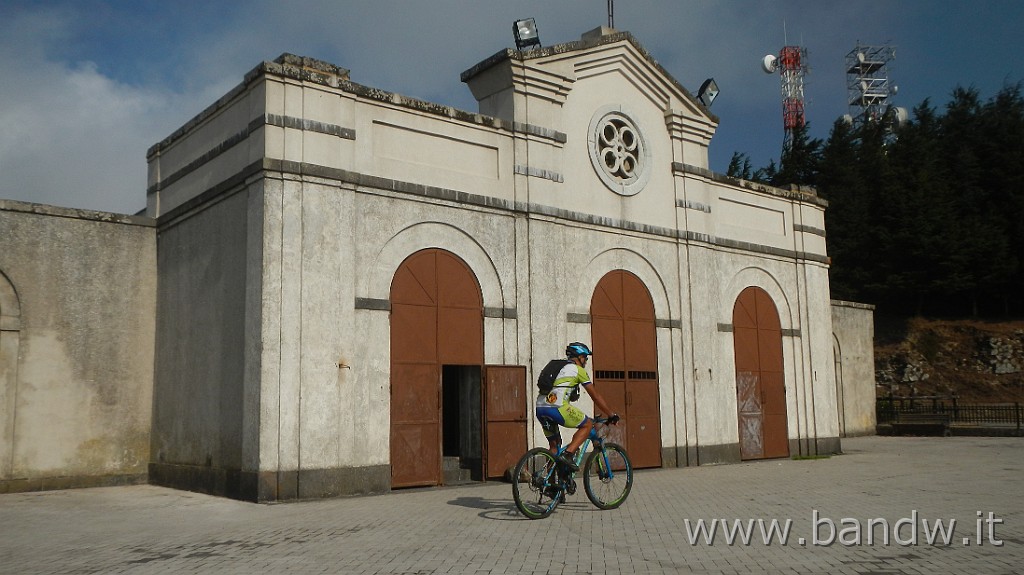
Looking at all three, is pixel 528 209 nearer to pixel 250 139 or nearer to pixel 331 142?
pixel 331 142

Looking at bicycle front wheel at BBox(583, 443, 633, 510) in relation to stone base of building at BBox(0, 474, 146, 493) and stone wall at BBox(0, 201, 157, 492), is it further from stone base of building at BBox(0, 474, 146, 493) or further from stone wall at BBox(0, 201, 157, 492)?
stone wall at BBox(0, 201, 157, 492)

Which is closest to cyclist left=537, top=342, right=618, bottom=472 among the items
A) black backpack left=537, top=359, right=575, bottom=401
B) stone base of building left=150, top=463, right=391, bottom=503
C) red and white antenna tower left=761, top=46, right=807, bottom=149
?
black backpack left=537, top=359, right=575, bottom=401

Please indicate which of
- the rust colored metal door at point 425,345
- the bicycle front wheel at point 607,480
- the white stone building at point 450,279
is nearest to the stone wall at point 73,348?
the white stone building at point 450,279

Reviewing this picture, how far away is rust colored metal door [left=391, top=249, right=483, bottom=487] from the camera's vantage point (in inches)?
562

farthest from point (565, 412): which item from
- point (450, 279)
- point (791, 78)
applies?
point (791, 78)

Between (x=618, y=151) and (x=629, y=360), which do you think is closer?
(x=629, y=360)

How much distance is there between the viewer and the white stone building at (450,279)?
43.8 ft

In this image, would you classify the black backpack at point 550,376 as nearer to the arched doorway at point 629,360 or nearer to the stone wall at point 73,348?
the arched doorway at point 629,360

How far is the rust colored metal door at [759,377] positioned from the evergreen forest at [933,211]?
96.6ft

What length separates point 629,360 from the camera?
17953 millimetres

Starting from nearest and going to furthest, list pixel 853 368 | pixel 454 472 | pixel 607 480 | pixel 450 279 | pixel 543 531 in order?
pixel 543 531 → pixel 607 480 → pixel 454 472 → pixel 450 279 → pixel 853 368

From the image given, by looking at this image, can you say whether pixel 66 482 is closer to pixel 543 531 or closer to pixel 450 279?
pixel 450 279

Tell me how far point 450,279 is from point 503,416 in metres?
2.67

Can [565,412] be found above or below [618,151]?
below
